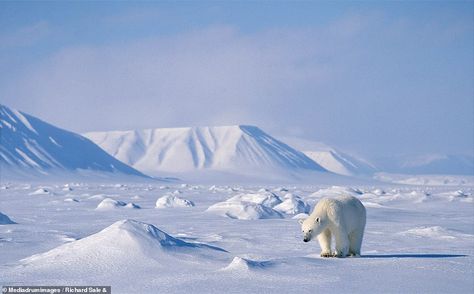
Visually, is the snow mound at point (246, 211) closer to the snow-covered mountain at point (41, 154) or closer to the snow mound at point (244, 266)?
the snow mound at point (244, 266)

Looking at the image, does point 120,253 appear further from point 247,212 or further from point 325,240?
point 247,212

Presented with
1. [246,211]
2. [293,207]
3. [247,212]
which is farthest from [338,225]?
[293,207]

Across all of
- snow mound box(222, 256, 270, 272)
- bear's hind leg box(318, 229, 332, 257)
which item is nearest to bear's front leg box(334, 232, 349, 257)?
bear's hind leg box(318, 229, 332, 257)

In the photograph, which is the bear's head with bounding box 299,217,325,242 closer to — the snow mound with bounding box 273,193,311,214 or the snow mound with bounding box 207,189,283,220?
the snow mound with bounding box 207,189,283,220

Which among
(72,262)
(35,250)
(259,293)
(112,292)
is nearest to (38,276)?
(72,262)

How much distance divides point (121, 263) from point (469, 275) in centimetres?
439

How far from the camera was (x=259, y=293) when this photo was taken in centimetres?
631

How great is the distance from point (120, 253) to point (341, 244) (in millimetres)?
3259

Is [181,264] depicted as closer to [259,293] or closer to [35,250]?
[259,293]

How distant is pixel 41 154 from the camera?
171 meters

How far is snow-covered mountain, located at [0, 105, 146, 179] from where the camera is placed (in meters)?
154

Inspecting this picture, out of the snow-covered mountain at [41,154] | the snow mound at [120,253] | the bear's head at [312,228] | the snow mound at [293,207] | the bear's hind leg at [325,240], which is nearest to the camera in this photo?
the snow mound at [120,253]

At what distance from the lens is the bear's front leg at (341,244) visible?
9.09 meters

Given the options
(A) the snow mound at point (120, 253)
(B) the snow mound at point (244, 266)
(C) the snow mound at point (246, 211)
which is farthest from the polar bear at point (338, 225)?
(C) the snow mound at point (246, 211)
